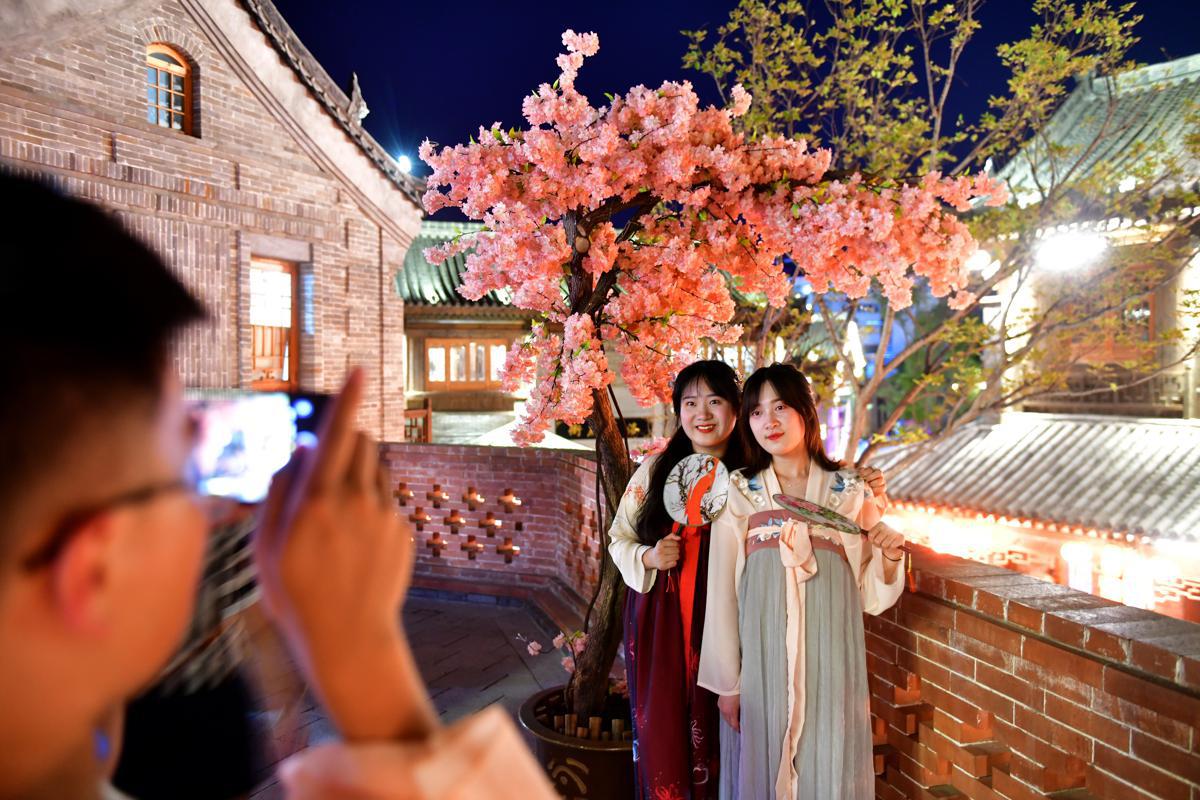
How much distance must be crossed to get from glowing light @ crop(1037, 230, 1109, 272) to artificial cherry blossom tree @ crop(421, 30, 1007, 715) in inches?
285

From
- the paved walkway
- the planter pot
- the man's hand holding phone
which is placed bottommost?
the paved walkway

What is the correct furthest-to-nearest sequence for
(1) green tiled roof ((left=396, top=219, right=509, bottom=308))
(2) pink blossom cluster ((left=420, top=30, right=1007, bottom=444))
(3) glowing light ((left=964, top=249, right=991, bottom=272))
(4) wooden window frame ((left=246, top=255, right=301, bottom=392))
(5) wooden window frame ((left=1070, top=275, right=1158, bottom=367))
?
(1) green tiled roof ((left=396, top=219, right=509, bottom=308)) < (4) wooden window frame ((left=246, top=255, right=301, bottom=392)) < (3) glowing light ((left=964, top=249, right=991, bottom=272)) < (5) wooden window frame ((left=1070, top=275, right=1158, bottom=367)) < (2) pink blossom cluster ((left=420, top=30, right=1007, bottom=444))

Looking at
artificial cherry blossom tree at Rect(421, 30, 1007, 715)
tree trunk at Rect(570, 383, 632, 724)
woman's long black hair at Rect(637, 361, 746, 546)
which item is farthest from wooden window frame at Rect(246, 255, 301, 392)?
woman's long black hair at Rect(637, 361, 746, 546)

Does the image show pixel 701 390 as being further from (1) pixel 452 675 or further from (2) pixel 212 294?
(2) pixel 212 294

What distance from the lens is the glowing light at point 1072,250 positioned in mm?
10242

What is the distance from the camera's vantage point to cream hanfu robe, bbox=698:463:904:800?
2.86 m

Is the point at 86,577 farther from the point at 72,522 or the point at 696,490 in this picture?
the point at 696,490

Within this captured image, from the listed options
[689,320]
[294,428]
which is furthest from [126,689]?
[689,320]

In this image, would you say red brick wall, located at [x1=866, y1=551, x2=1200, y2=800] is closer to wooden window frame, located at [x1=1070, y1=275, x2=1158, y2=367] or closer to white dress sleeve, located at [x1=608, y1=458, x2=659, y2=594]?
white dress sleeve, located at [x1=608, y1=458, x2=659, y2=594]

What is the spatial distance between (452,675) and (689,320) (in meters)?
3.27

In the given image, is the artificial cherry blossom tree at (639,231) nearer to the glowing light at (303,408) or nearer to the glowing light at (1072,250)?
the glowing light at (303,408)

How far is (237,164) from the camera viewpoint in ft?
36.2

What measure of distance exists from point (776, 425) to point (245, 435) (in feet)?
8.06

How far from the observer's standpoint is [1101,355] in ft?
41.1
